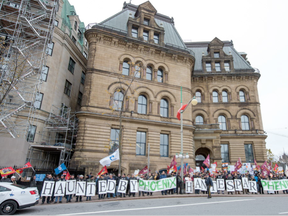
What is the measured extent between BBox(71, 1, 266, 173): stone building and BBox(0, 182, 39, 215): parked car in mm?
10336

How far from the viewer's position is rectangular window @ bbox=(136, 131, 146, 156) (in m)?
23.8

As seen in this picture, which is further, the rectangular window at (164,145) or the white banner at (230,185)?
the rectangular window at (164,145)

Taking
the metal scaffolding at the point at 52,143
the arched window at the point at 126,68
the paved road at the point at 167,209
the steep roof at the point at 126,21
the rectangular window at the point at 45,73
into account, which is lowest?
the paved road at the point at 167,209

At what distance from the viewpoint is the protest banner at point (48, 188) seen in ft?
40.1

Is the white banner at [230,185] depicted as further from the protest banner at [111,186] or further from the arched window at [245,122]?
the arched window at [245,122]

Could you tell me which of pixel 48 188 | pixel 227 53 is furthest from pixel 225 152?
pixel 48 188

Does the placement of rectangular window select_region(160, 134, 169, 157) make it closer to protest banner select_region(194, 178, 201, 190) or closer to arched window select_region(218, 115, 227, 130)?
protest banner select_region(194, 178, 201, 190)

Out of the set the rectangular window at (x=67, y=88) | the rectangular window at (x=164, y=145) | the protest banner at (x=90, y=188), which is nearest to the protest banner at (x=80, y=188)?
the protest banner at (x=90, y=188)

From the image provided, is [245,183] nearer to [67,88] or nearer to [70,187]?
[70,187]

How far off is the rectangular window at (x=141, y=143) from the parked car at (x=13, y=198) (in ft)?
47.9

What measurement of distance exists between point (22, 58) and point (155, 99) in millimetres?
15836

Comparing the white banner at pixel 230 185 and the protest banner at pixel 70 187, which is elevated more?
the white banner at pixel 230 185

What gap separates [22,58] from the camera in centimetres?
2194

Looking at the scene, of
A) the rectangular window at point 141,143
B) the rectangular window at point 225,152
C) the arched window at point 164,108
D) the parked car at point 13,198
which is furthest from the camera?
the rectangular window at point 225,152
